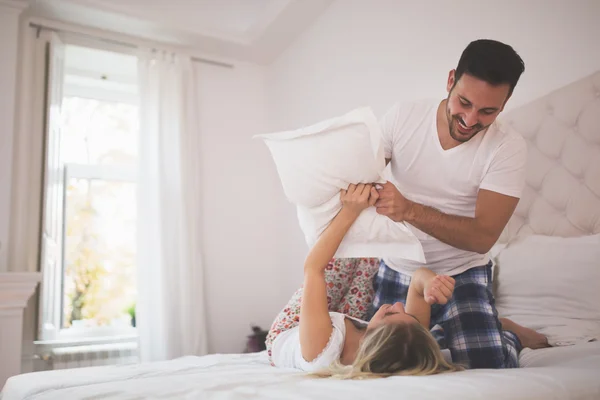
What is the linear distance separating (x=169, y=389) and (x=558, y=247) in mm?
1334

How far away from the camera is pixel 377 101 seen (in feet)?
9.69

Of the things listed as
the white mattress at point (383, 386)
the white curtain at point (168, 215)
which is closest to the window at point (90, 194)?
the white curtain at point (168, 215)

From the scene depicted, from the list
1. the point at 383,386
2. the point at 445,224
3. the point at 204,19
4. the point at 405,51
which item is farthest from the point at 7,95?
the point at 383,386

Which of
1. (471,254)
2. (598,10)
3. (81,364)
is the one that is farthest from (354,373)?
(81,364)

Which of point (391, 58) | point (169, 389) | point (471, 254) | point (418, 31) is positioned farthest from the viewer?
point (391, 58)

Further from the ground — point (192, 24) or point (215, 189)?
point (192, 24)

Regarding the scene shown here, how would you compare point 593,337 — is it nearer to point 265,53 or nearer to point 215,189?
A: point 215,189

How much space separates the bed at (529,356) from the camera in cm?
95

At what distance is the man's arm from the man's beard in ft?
0.56

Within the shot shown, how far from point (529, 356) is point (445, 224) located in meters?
0.45

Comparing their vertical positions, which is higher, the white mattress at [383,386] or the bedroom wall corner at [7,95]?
the bedroom wall corner at [7,95]

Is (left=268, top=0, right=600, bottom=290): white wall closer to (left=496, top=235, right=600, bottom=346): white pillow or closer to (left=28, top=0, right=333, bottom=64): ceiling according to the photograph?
(left=28, top=0, right=333, bottom=64): ceiling

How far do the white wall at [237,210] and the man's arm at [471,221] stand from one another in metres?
2.42

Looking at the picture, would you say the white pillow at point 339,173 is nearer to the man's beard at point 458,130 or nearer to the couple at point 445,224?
the couple at point 445,224
